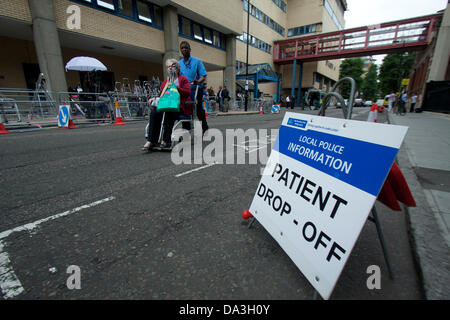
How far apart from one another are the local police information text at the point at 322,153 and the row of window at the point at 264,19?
31.5 metres

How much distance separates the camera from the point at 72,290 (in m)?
1.19

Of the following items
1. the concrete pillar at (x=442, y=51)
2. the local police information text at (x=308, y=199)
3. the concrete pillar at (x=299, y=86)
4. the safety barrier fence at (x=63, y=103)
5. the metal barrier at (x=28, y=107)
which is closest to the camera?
the local police information text at (x=308, y=199)

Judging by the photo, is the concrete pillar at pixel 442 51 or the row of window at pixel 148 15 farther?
the concrete pillar at pixel 442 51

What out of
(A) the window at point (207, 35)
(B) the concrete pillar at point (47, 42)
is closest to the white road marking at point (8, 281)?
(B) the concrete pillar at point (47, 42)

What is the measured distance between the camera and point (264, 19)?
3125 centimetres

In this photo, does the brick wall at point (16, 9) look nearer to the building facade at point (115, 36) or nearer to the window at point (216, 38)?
the building facade at point (115, 36)

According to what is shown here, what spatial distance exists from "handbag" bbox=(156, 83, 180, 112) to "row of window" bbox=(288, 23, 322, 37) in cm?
4091

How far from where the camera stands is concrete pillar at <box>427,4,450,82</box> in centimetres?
1652

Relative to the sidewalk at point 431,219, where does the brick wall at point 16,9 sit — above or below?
above

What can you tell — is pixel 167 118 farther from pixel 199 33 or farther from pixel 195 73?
pixel 199 33

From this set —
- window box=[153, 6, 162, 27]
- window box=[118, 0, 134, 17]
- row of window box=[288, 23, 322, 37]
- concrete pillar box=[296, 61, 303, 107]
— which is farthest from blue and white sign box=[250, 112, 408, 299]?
row of window box=[288, 23, 322, 37]

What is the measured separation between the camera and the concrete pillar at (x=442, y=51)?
650 inches

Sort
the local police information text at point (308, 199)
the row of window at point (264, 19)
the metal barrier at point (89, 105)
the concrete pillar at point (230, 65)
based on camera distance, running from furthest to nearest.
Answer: the row of window at point (264, 19) → the concrete pillar at point (230, 65) → the metal barrier at point (89, 105) → the local police information text at point (308, 199)
